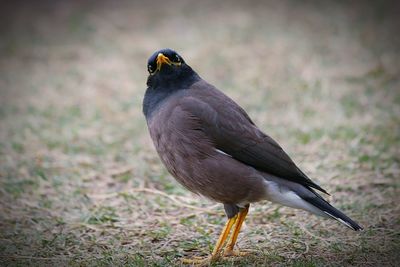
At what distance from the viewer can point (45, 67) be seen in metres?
9.86

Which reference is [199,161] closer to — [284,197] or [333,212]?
[284,197]

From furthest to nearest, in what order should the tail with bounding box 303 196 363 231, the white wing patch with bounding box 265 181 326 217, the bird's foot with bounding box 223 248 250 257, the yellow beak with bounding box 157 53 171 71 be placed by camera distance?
the yellow beak with bounding box 157 53 171 71 < the bird's foot with bounding box 223 248 250 257 < the white wing patch with bounding box 265 181 326 217 < the tail with bounding box 303 196 363 231

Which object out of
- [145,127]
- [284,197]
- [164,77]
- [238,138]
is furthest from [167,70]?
[145,127]

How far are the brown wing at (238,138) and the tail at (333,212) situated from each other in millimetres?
119

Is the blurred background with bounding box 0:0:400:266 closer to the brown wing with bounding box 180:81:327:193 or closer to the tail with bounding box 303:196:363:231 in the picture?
the tail with bounding box 303:196:363:231

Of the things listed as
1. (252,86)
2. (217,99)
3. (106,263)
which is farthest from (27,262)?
(252,86)

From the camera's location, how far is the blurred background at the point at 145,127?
455 centimetres

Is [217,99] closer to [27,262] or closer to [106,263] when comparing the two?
[106,263]

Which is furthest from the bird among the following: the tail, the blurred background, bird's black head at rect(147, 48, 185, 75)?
the blurred background

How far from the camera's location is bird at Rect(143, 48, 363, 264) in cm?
412

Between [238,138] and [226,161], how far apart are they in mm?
213

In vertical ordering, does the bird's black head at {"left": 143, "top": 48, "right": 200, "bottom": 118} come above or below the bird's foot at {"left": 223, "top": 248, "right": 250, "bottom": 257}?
above

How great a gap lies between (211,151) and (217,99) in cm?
49

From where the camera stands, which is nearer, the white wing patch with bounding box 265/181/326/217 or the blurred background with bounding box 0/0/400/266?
the white wing patch with bounding box 265/181/326/217
